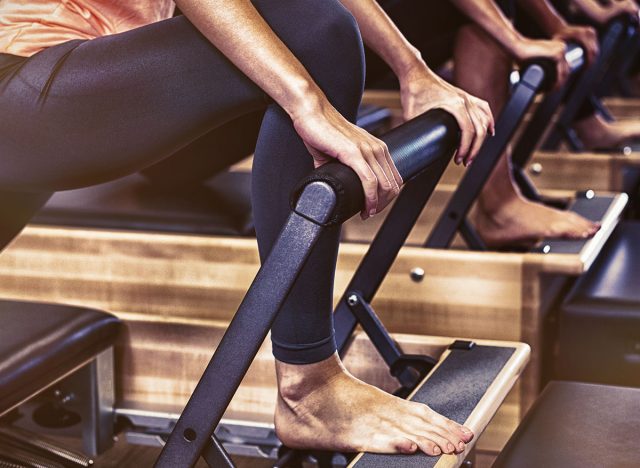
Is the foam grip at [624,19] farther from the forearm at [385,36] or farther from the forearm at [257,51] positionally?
the forearm at [257,51]

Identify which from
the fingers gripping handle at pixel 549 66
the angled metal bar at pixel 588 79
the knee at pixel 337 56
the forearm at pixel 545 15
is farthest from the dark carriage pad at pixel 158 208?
the angled metal bar at pixel 588 79

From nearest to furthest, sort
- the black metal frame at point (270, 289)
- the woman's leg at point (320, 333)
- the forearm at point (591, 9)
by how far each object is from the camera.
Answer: the black metal frame at point (270, 289) < the woman's leg at point (320, 333) < the forearm at point (591, 9)

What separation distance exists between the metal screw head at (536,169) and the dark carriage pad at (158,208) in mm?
1144

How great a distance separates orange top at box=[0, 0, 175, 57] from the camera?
4.29 ft

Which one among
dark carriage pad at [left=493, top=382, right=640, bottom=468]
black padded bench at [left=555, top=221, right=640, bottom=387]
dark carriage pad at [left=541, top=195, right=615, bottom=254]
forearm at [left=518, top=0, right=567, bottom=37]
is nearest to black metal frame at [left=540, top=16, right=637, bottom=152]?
forearm at [left=518, top=0, right=567, bottom=37]

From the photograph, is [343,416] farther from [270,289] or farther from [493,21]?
[493,21]

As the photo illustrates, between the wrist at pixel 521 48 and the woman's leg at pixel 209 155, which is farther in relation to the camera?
the wrist at pixel 521 48

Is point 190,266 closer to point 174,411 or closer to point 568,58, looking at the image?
point 174,411

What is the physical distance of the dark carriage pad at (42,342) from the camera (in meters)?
1.41

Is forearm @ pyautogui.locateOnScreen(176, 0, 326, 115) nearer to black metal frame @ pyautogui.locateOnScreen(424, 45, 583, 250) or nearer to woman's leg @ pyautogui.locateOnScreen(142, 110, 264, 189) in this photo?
woman's leg @ pyautogui.locateOnScreen(142, 110, 264, 189)

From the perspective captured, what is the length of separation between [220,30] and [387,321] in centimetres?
91

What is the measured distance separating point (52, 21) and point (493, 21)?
3.68ft

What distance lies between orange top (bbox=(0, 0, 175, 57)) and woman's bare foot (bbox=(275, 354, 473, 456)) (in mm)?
514

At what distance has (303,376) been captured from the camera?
1.35m
